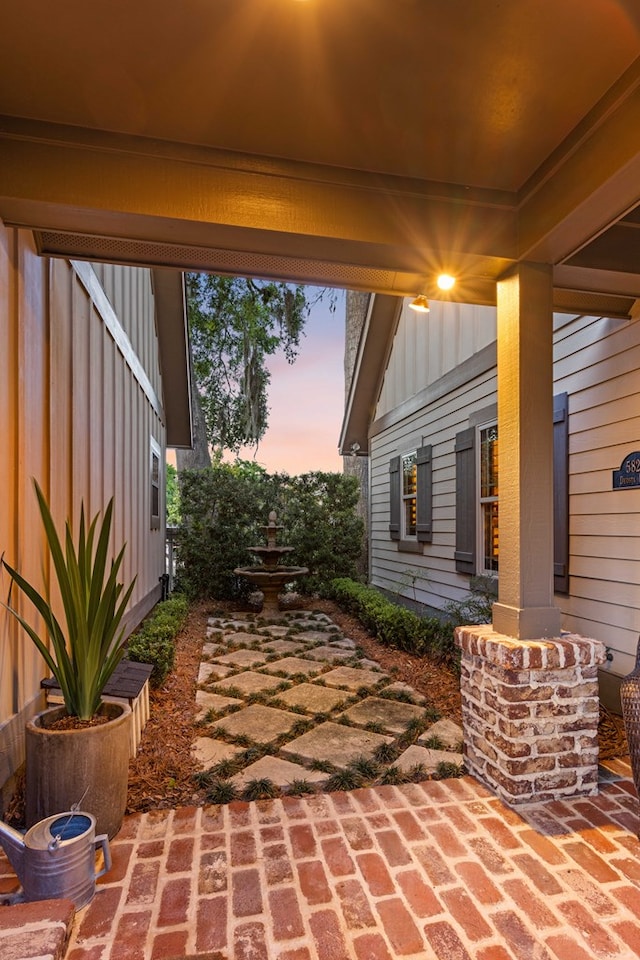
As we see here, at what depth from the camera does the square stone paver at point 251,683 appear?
154 inches

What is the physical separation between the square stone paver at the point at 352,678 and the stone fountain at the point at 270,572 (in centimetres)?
256

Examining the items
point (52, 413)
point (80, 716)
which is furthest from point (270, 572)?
point (80, 716)

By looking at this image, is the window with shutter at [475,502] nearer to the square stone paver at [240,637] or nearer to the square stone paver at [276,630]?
the square stone paver at [276,630]

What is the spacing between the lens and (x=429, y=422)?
21.1 feet

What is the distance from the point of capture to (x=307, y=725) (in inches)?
128

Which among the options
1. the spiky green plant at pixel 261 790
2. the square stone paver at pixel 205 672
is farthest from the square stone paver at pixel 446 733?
the square stone paver at pixel 205 672

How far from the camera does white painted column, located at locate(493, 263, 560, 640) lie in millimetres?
2488

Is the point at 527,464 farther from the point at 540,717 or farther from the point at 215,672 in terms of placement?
the point at 215,672

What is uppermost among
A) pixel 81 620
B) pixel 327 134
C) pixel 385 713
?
pixel 327 134

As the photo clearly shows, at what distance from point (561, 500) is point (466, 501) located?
4.51ft

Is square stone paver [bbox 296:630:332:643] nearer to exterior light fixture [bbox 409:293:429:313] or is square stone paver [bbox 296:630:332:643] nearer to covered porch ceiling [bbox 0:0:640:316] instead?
exterior light fixture [bbox 409:293:429:313]

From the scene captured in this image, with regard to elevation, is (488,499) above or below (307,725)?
above

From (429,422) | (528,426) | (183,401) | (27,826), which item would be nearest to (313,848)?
(27,826)

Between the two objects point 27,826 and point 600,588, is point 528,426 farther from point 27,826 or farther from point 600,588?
point 27,826
